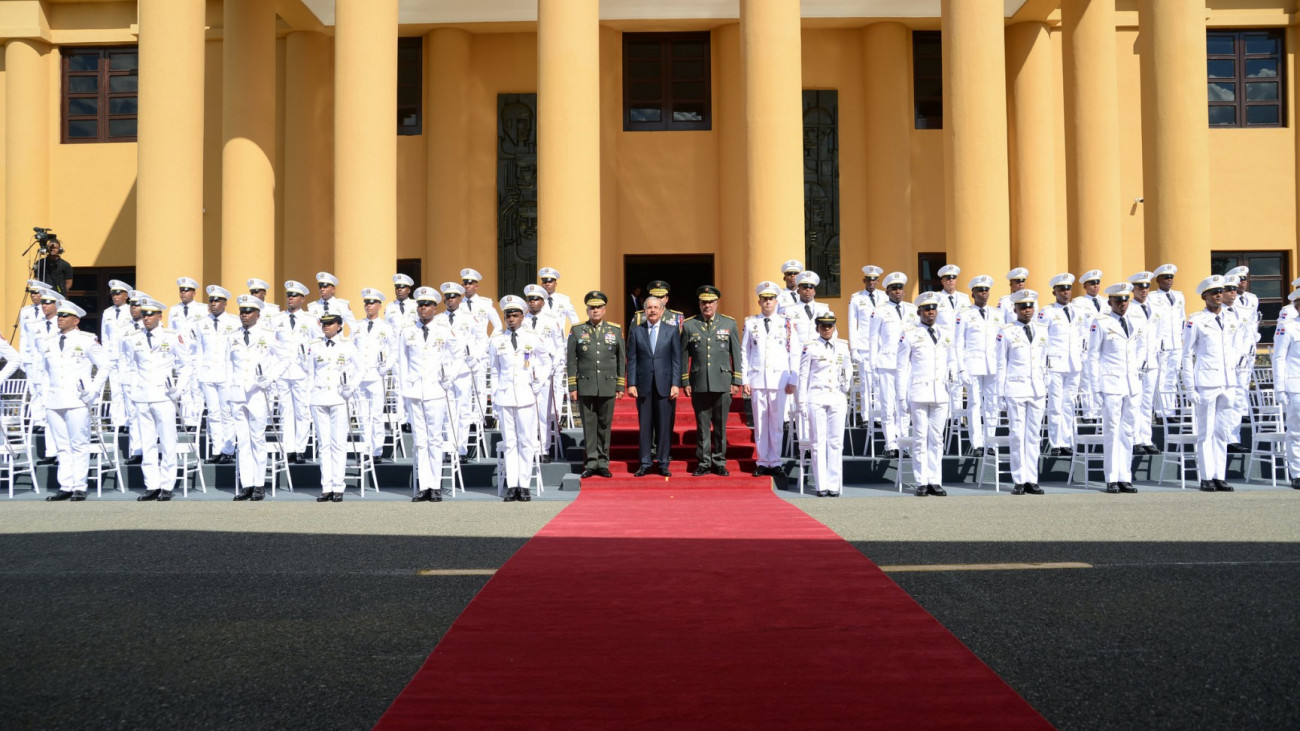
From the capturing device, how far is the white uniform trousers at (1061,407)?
44.5ft

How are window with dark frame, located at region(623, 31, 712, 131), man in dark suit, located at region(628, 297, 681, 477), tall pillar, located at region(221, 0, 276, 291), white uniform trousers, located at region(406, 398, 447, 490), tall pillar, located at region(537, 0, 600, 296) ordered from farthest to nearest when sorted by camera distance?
window with dark frame, located at region(623, 31, 712, 131), tall pillar, located at region(221, 0, 276, 291), tall pillar, located at region(537, 0, 600, 296), man in dark suit, located at region(628, 297, 681, 477), white uniform trousers, located at region(406, 398, 447, 490)

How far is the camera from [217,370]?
14.2 m

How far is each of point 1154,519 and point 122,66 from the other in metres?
21.4

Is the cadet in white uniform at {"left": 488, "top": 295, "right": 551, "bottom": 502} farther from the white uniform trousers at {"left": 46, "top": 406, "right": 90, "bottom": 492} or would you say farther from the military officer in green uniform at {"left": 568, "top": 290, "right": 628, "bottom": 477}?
the white uniform trousers at {"left": 46, "top": 406, "right": 90, "bottom": 492}

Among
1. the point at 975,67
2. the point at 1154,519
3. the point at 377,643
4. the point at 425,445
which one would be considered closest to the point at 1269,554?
the point at 1154,519

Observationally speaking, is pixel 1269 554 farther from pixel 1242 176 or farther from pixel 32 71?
pixel 32 71

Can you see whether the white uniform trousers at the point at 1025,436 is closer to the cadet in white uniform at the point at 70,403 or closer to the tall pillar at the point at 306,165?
the cadet in white uniform at the point at 70,403

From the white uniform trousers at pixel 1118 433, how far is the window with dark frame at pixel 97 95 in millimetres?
19480

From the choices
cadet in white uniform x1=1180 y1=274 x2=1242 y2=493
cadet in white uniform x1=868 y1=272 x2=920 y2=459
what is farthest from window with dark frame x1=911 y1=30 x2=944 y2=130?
cadet in white uniform x1=1180 y1=274 x2=1242 y2=493

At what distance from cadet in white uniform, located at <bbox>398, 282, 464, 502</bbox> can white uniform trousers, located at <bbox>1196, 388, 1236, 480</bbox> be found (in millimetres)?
8381

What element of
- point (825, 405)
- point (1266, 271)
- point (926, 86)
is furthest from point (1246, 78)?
point (825, 405)

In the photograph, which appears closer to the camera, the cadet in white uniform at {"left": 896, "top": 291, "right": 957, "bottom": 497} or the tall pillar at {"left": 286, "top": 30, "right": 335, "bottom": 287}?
the cadet in white uniform at {"left": 896, "top": 291, "right": 957, "bottom": 497}

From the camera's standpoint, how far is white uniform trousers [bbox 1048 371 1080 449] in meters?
13.6

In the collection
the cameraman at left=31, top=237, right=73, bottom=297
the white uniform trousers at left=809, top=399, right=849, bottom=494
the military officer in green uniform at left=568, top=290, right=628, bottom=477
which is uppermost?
the cameraman at left=31, top=237, right=73, bottom=297
